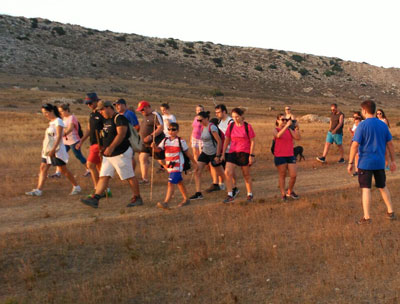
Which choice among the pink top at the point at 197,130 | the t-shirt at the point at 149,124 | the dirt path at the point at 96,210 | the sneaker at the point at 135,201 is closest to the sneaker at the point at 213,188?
the dirt path at the point at 96,210

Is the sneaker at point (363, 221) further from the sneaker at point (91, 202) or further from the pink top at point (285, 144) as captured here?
the sneaker at point (91, 202)

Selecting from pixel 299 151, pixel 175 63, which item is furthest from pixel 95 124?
pixel 175 63

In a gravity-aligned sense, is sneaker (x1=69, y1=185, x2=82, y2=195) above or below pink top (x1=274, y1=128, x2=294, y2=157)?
below

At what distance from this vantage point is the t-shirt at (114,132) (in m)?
8.84

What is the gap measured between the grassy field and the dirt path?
0.04 meters

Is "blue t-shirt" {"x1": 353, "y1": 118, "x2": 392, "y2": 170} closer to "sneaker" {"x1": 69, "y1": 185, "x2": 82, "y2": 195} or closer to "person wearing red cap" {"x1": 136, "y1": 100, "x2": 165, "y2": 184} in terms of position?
"person wearing red cap" {"x1": 136, "y1": 100, "x2": 165, "y2": 184}

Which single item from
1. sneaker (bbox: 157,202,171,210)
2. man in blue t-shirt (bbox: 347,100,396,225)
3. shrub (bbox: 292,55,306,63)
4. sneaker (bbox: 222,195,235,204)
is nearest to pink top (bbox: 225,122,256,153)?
sneaker (bbox: 222,195,235,204)

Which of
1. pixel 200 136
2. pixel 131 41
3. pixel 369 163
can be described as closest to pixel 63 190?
pixel 200 136

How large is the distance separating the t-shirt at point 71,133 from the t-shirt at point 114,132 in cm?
250

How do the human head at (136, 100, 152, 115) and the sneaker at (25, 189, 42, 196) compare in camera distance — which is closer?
the sneaker at (25, 189, 42, 196)

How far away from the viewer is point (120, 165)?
8867 millimetres

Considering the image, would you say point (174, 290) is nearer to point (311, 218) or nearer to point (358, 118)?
point (311, 218)

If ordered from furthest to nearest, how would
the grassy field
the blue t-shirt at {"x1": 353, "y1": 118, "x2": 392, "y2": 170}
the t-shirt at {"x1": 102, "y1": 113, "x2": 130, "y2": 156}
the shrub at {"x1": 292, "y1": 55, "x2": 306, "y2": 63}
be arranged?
1. the shrub at {"x1": 292, "y1": 55, "x2": 306, "y2": 63}
2. the t-shirt at {"x1": 102, "y1": 113, "x2": 130, "y2": 156}
3. the blue t-shirt at {"x1": 353, "y1": 118, "x2": 392, "y2": 170}
4. the grassy field

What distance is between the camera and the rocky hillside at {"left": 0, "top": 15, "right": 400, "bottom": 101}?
59312 millimetres
